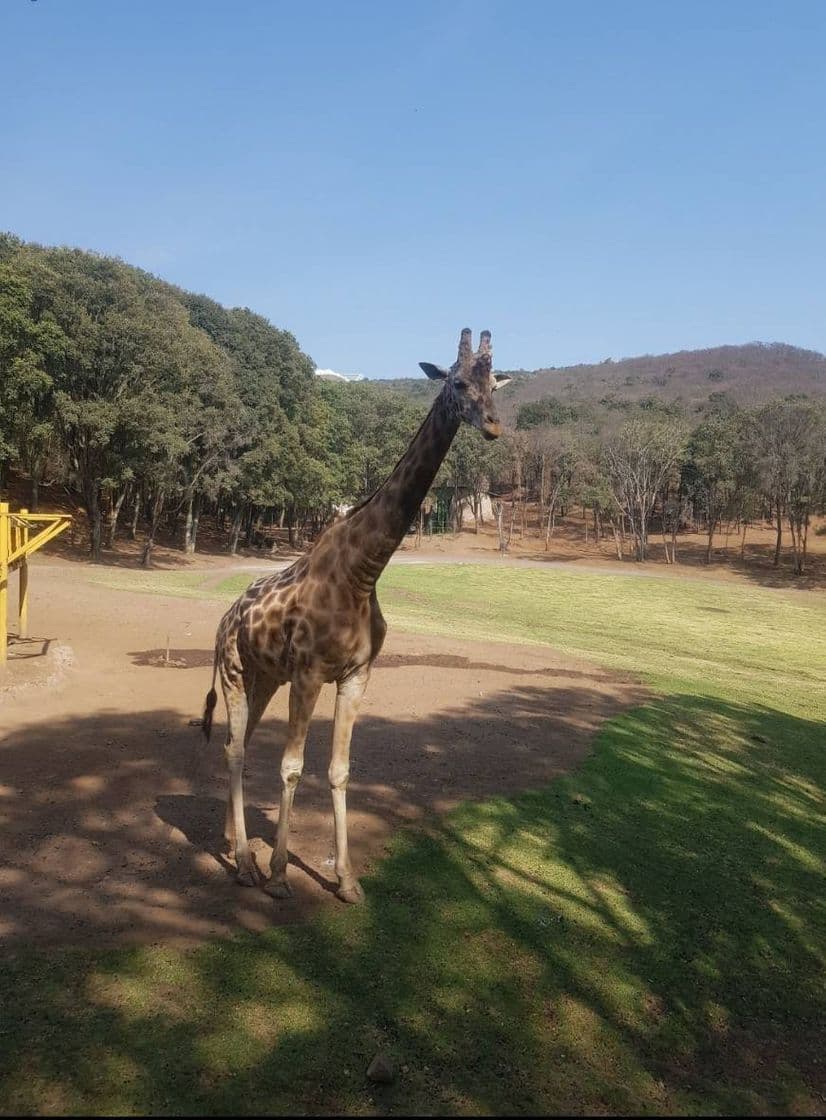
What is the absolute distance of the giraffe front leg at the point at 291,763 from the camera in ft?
21.3

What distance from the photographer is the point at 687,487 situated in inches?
2606

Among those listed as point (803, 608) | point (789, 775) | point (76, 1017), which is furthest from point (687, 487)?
point (76, 1017)

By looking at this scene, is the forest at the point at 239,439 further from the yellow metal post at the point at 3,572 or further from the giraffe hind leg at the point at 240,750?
the giraffe hind leg at the point at 240,750

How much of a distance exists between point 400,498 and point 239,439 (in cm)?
3670

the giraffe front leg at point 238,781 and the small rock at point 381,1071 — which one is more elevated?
the giraffe front leg at point 238,781

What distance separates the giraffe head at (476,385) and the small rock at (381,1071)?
4.09 metres

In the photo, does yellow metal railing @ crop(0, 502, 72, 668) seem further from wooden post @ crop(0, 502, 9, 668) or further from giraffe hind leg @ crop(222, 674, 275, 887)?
giraffe hind leg @ crop(222, 674, 275, 887)

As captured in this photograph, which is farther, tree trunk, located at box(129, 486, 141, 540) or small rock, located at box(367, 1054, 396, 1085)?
tree trunk, located at box(129, 486, 141, 540)

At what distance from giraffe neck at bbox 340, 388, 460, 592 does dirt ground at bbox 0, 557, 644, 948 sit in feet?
9.91

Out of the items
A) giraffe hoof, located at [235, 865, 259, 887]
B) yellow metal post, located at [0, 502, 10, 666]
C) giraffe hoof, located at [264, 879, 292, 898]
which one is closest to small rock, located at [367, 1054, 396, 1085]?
giraffe hoof, located at [264, 879, 292, 898]

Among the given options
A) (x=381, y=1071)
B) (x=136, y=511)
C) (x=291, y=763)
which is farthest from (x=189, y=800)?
(x=136, y=511)

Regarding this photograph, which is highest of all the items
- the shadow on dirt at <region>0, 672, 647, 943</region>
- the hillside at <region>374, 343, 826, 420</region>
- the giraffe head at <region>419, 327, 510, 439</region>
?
the hillside at <region>374, 343, 826, 420</region>

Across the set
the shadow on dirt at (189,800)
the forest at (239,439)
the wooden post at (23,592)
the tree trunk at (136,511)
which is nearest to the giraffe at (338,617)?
the shadow on dirt at (189,800)

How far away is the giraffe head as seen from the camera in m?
5.60
